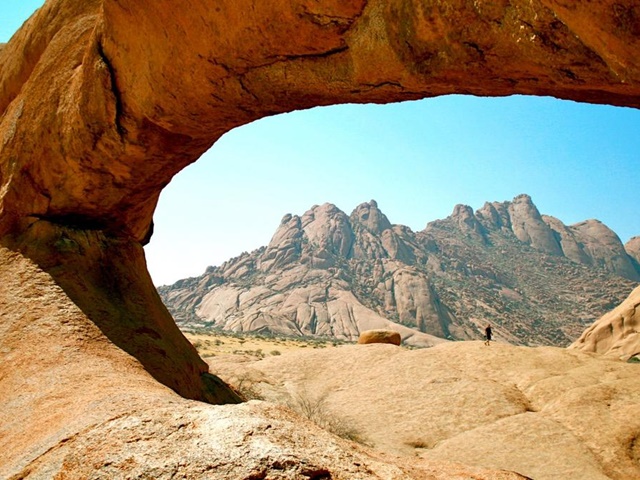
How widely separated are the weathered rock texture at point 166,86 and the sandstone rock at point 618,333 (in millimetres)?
Answer: 20459

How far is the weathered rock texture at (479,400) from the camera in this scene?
34.7 ft

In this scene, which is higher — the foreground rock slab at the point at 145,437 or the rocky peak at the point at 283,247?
the rocky peak at the point at 283,247

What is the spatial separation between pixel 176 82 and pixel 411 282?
83826mm

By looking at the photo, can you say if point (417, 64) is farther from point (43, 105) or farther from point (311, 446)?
point (43, 105)

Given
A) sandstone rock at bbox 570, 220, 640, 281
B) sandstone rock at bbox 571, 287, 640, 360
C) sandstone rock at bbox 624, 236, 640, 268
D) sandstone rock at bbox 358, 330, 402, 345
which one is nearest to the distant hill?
sandstone rock at bbox 570, 220, 640, 281

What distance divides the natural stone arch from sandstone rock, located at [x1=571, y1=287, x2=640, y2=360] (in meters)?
20.5

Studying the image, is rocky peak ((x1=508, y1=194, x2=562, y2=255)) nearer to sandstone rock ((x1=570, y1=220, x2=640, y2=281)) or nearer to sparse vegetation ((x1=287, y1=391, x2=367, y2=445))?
sandstone rock ((x1=570, y1=220, x2=640, y2=281))

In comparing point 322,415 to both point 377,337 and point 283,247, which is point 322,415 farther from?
point 283,247

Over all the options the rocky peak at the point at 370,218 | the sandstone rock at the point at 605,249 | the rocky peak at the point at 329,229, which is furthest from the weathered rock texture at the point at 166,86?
the sandstone rock at the point at 605,249

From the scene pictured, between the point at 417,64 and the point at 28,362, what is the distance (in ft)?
20.0

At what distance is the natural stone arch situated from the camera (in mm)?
4164

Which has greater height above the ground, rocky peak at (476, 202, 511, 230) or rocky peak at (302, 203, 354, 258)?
rocky peak at (476, 202, 511, 230)

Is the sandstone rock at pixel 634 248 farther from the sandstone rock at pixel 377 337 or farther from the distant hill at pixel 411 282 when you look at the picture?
the sandstone rock at pixel 377 337

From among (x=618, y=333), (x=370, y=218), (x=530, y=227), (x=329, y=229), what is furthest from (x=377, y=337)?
(x=530, y=227)
